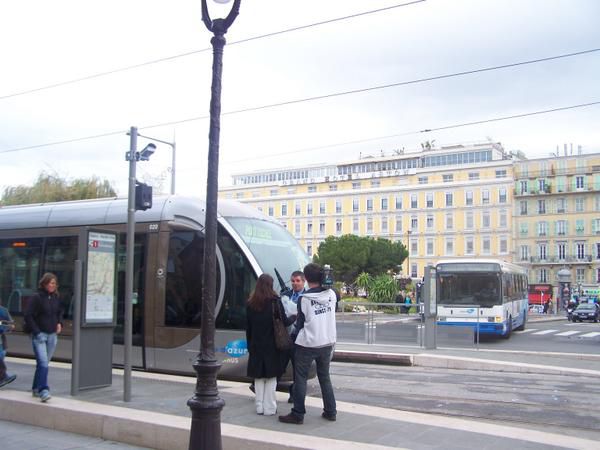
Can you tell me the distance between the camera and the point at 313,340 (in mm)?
6961

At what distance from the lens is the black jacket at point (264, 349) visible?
24.0ft

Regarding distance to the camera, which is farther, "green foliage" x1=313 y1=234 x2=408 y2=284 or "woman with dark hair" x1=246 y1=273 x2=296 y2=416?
"green foliage" x1=313 y1=234 x2=408 y2=284

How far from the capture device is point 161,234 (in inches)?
437

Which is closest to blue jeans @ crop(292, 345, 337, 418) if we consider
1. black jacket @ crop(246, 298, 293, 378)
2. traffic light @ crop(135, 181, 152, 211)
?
black jacket @ crop(246, 298, 293, 378)

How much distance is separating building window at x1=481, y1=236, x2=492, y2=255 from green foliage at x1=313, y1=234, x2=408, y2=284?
52.5 ft

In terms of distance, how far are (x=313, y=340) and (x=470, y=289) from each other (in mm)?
15454

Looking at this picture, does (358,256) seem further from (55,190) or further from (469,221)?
(55,190)

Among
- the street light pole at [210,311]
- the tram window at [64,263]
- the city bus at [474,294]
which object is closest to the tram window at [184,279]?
the tram window at [64,263]

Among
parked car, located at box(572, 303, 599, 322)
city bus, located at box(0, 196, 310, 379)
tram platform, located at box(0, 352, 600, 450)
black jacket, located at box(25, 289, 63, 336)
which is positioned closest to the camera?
tram platform, located at box(0, 352, 600, 450)

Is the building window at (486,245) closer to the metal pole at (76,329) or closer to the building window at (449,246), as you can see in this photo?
the building window at (449,246)

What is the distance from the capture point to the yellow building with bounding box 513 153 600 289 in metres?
83.9

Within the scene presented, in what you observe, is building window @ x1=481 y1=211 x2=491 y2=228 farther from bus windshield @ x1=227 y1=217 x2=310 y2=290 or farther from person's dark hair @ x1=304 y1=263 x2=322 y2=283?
person's dark hair @ x1=304 y1=263 x2=322 y2=283

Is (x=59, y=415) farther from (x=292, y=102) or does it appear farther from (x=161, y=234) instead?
(x=292, y=102)

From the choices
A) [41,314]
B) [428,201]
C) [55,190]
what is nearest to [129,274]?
[41,314]
